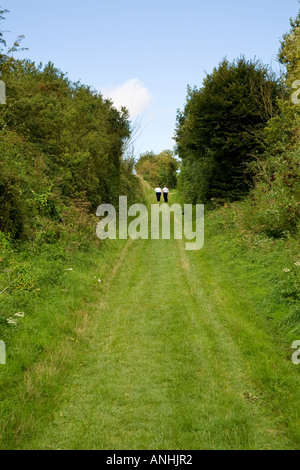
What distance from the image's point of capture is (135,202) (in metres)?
25.3

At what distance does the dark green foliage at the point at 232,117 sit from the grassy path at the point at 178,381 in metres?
11.1

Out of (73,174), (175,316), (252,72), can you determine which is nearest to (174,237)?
(73,174)

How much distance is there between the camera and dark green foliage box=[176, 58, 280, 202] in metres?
17.8

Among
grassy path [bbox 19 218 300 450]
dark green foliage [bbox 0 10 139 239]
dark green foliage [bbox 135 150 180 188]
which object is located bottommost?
grassy path [bbox 19 218 300 450]

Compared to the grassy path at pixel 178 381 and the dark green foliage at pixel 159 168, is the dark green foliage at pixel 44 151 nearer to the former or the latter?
the grassy path at pixel 178 381

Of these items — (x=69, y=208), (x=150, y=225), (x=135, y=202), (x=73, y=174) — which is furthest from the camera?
(x=135, y=202)

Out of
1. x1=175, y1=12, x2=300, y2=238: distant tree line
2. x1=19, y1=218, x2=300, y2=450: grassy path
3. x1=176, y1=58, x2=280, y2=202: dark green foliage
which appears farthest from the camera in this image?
x1=176, y1=58, x2=280, y2=202: dark green foliage

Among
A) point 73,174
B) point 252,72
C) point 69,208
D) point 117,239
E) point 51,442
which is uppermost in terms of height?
point 252,72

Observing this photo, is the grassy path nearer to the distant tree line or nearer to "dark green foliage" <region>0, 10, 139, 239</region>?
"dark green foliage" <region>0, 10, 139, 239</region>

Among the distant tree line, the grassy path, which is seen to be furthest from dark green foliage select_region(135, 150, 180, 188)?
the grassy path

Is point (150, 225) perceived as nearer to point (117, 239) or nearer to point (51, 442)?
point (117, 239)

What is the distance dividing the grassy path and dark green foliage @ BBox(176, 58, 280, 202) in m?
11.1

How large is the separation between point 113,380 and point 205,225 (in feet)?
43.2

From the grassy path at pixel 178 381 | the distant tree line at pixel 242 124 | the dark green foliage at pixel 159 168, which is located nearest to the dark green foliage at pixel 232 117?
the distant tree line at pixel 242 124
